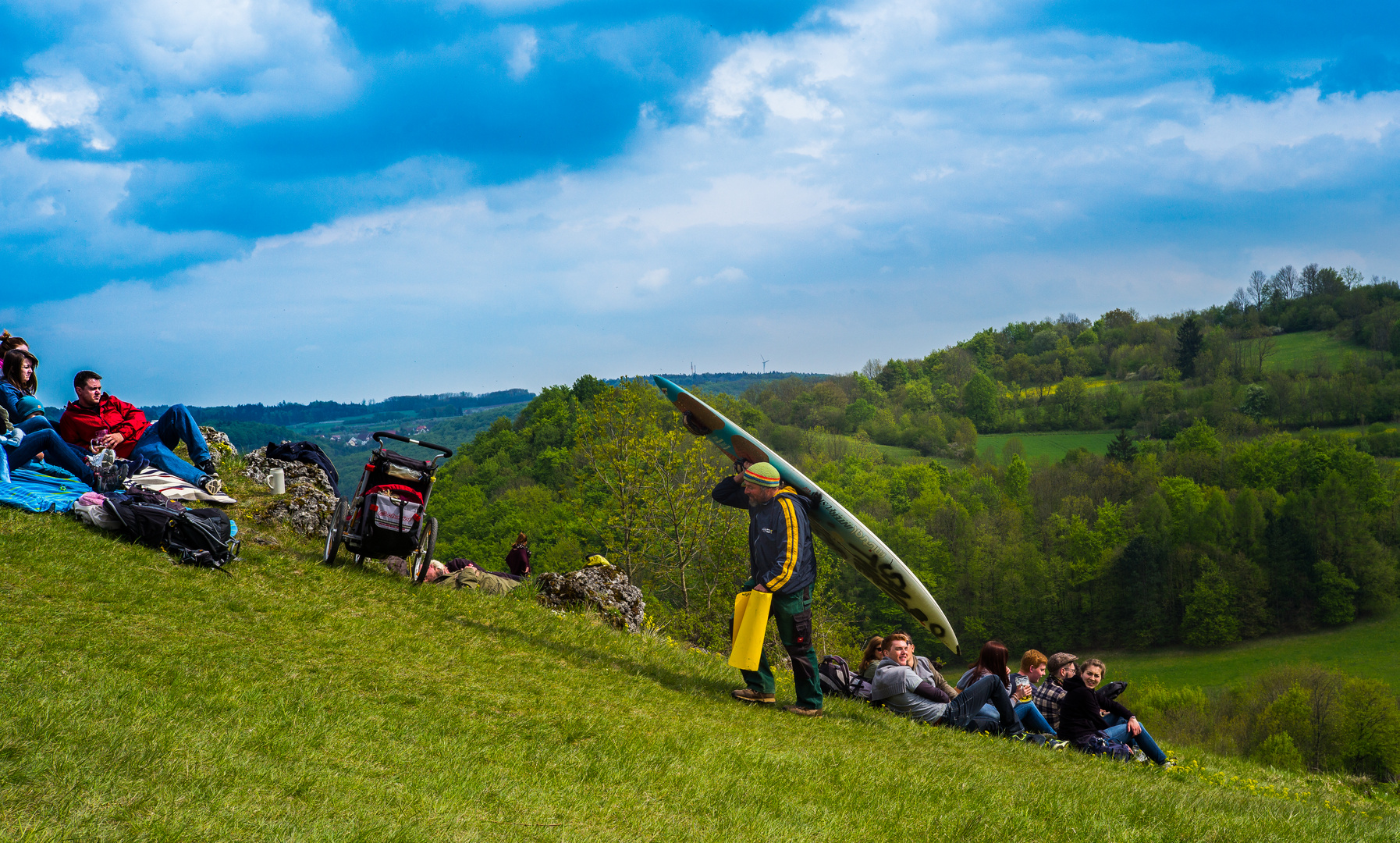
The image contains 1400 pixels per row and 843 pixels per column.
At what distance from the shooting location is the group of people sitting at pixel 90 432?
10398 millimetres

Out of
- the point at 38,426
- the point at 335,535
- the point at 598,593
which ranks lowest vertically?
the point at 598,593

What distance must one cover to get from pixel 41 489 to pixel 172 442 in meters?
1.48

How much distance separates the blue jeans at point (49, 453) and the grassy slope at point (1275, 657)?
244 feet

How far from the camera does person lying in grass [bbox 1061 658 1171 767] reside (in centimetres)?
875

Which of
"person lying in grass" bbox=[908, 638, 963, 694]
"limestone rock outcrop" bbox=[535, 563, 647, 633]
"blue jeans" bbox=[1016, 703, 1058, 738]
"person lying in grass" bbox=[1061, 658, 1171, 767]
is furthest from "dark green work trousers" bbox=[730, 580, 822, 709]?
"limestone rock outcrop" bbox=[535, 563, 647, 633]

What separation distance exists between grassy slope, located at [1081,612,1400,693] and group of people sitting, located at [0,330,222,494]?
73662 millimetres

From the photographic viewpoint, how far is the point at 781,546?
8.09 m

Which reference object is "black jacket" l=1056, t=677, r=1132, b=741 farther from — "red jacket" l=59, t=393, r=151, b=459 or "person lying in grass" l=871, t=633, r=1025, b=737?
"red jacket" l=59, t=393, r=151, b=459

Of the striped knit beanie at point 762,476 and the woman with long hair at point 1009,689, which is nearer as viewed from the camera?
the striped knit beanie at point 762,476

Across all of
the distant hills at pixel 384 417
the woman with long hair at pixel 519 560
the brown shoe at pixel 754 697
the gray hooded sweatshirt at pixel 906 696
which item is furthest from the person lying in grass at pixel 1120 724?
the distant hills at pixel 384 417

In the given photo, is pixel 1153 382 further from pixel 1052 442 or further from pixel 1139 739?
pixel 1139 739

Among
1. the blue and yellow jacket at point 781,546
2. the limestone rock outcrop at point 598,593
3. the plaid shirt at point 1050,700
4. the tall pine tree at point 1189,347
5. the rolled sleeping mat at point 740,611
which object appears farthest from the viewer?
the tall pine tree at point 1189,347

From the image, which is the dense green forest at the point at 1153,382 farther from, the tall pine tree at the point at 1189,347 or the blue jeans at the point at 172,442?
the blue jeans at the point at 172,442

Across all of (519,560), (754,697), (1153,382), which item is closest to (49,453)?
(519,560)
